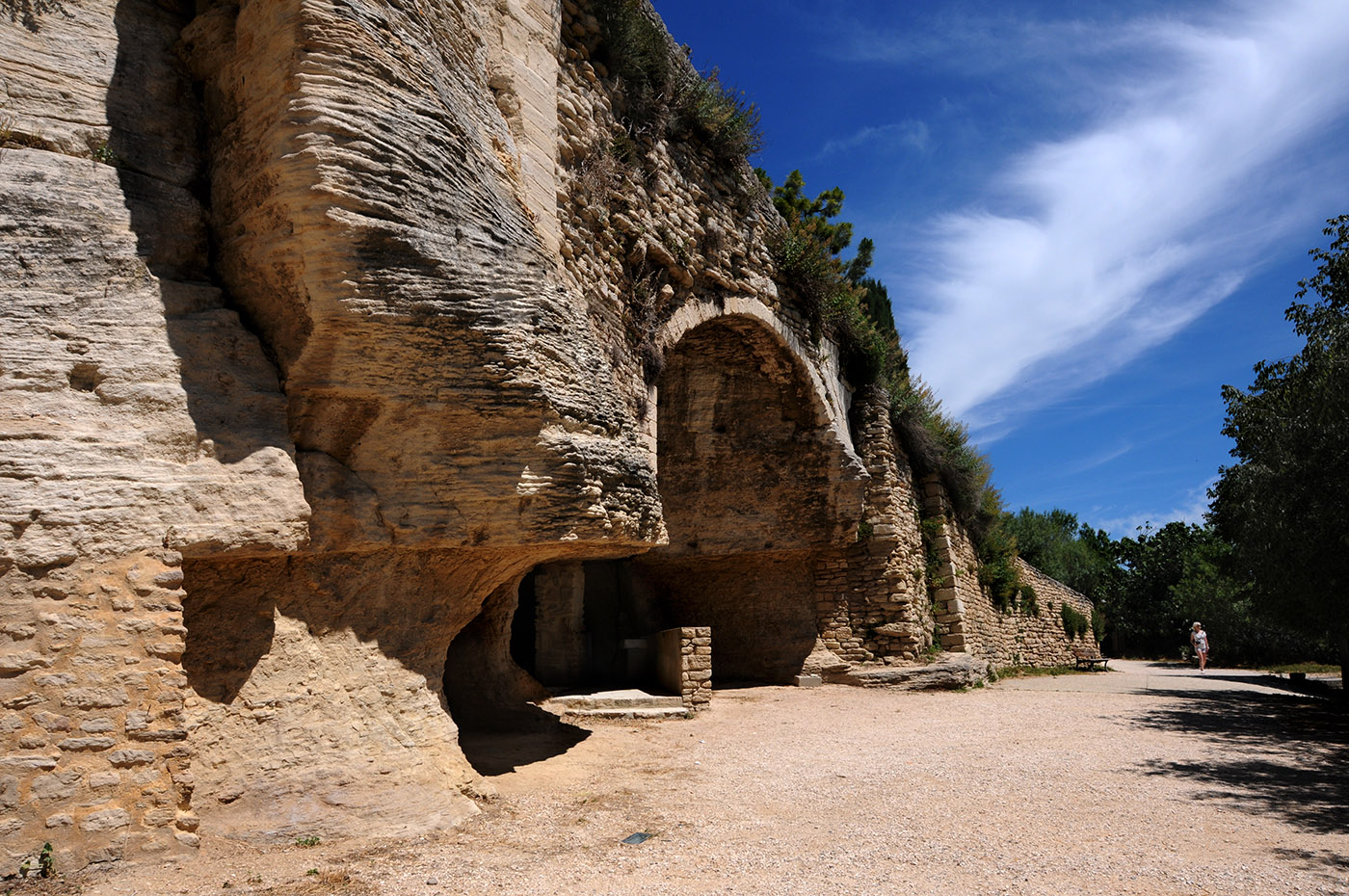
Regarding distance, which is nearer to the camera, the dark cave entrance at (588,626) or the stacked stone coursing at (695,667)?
the stacked stone coursing at (695,667)

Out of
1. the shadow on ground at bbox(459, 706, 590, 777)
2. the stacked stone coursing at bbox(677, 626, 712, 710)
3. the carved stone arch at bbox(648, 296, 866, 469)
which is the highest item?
the carved stone arch at bbox(648, 296, 866, 469)

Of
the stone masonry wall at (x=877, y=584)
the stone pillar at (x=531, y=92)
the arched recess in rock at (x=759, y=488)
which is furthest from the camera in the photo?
the stone masonry wall at (x=877, y=584)

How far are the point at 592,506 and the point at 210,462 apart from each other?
7.47 feet

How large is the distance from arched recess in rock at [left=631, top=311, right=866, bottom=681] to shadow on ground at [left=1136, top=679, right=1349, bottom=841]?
503 cm

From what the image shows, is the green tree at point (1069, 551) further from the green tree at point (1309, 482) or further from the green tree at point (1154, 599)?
the green tree at point (1309, 482)

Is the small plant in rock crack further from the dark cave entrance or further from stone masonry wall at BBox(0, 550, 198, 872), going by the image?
the dark cave entrance

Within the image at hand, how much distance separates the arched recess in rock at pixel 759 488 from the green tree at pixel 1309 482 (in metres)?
5.15

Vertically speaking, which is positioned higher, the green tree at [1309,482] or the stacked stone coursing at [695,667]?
the green tree at [1309,482]

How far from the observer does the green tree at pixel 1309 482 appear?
7887 mm

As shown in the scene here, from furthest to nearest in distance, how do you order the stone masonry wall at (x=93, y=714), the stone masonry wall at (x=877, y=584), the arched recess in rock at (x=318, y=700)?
the stone masonry wall at (x=877, y=584) → the arched recess in rock at (x=318, y=700) → the stone masonry wall at (x=93, y=714)

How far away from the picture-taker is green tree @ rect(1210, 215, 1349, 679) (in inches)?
311

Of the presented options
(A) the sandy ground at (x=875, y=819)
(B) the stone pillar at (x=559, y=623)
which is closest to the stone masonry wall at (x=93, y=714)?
(A) the sandy ground at (x=875, y=819)

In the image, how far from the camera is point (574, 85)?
8.67m

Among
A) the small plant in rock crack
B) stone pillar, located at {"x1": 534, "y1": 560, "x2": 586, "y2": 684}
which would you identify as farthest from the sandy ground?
the small plant in rock crack
